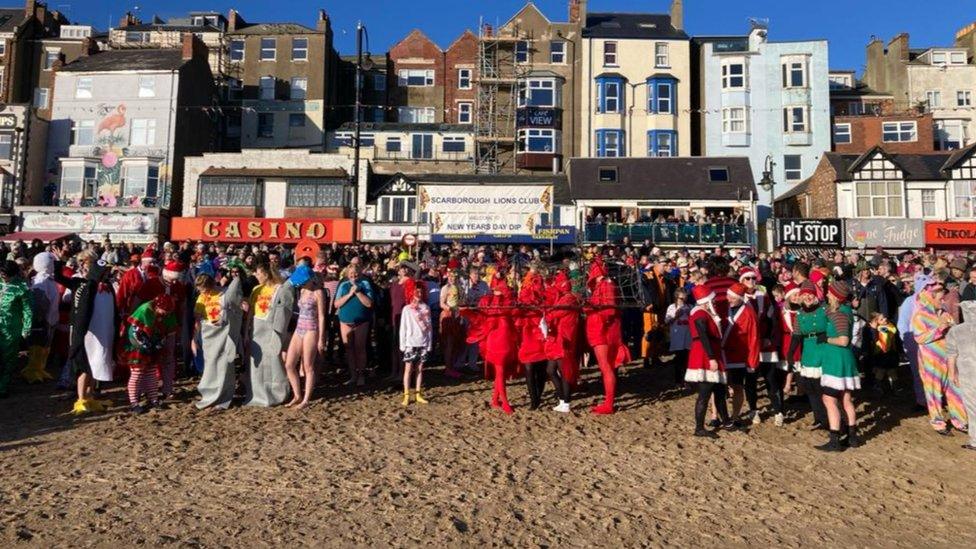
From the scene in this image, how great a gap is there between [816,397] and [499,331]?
3.82 metres

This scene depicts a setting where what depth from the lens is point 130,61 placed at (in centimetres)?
3928

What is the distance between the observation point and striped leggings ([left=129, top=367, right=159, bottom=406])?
7586mm

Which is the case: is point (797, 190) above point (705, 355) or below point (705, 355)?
above

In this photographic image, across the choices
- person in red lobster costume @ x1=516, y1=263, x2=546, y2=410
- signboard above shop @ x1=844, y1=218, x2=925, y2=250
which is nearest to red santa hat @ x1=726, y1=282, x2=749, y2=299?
person in red lobster costume @ x1=516, y1=263, x2=546, y2=410

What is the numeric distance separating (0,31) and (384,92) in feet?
91.2

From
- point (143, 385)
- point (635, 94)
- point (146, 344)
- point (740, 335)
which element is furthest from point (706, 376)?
point (635, 94)

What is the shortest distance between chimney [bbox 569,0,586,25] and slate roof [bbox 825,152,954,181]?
1910 cm

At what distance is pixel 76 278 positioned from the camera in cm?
758

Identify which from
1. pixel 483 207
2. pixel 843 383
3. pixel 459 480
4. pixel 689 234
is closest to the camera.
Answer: pixel 459 480

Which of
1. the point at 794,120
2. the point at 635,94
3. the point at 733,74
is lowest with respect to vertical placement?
the point at 794,120

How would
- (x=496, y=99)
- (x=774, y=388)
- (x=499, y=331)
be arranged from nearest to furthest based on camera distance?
(x=774, y=388), (x=499, y=331), (x=496, y=99)

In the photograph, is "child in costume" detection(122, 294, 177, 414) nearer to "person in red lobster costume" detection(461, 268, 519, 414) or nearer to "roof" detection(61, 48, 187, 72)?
"person in red lobster costume" detection(461, 268, 519, 414)

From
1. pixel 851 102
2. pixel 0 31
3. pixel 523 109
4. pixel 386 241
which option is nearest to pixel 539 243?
pixel 386 241

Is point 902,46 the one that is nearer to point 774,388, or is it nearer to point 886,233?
point 886,233
